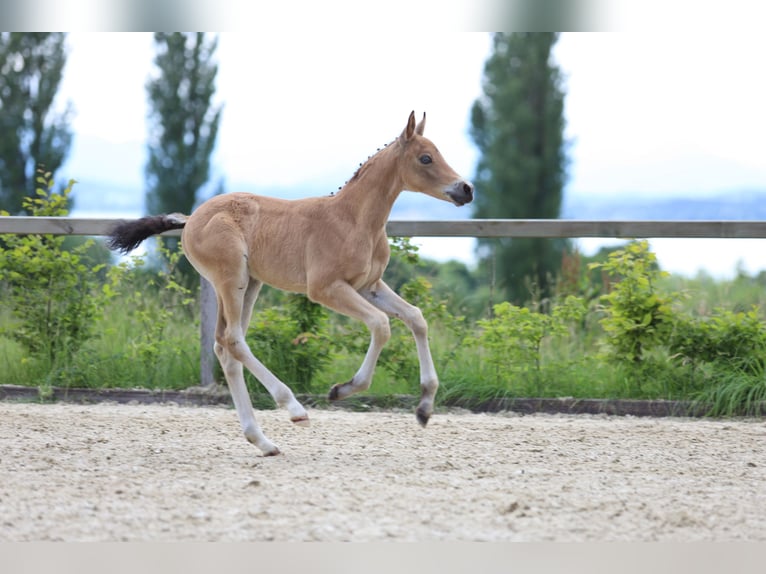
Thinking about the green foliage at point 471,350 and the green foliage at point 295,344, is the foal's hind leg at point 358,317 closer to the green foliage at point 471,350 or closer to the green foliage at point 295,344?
the green foliage at point 471,350

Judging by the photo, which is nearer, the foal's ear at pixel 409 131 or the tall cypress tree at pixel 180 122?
the foal's ear at pixel 409 131

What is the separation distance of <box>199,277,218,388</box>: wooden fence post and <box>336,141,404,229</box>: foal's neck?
2285 mm

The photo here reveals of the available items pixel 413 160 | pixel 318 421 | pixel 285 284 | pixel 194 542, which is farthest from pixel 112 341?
pixel 194 542

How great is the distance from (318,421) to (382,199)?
2.12 meters

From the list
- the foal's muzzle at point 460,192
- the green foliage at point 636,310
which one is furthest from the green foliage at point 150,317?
the foal's muzzle at point 460,192

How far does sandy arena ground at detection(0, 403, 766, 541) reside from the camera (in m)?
4.26

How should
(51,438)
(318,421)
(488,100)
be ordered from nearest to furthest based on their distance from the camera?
(51,438) < (318,421) < (488,100)

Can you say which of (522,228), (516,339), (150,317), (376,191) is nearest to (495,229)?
(522,228)

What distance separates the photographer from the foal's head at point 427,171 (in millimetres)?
5719

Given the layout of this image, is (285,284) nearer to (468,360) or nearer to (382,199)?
(382,199)

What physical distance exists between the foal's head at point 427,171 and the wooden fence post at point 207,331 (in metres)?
2.58

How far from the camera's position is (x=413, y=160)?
19.2ft

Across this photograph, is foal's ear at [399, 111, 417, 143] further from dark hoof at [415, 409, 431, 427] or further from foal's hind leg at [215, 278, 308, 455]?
dark hoof at [415, 409, 431, 427]

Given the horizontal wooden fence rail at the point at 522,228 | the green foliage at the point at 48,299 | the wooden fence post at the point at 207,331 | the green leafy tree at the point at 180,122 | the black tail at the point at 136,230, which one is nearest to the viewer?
the black tail at the point at 136,230
